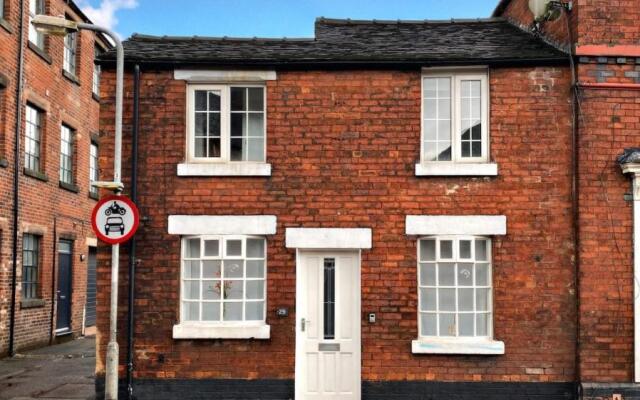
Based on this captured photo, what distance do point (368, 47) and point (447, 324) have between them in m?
4.21

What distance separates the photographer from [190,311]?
34.5 feet

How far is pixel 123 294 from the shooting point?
10430 millimetres

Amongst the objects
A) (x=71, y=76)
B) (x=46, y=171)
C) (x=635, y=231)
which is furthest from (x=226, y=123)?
(x=71, y=76)

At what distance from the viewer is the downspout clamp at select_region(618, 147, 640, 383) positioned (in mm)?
9914

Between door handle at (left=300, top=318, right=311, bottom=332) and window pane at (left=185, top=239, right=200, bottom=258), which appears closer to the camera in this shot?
door handle at (left=300, top=318, right=311, bottom=332)

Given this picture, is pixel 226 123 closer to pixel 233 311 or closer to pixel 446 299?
pixel 233 311

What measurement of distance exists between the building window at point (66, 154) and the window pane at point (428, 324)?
11847mm

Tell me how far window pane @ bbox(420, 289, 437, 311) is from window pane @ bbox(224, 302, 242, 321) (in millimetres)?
2565

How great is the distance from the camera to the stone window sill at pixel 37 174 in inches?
654

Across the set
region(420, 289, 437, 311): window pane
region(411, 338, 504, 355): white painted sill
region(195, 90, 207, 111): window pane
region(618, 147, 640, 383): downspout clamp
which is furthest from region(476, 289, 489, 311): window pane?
region(195, 90, 207, 111): window pane

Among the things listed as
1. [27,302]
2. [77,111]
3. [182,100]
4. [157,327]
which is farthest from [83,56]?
[157,327]

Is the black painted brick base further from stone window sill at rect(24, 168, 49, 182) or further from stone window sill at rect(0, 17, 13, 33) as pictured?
stone window sill at rect(0, 17, 13, 33)

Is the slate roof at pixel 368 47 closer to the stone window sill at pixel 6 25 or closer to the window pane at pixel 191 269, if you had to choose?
the window pane at pixel 191 269

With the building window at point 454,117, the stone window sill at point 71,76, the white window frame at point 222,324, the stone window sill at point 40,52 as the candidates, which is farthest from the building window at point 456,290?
the stone window sill at point 71,76
